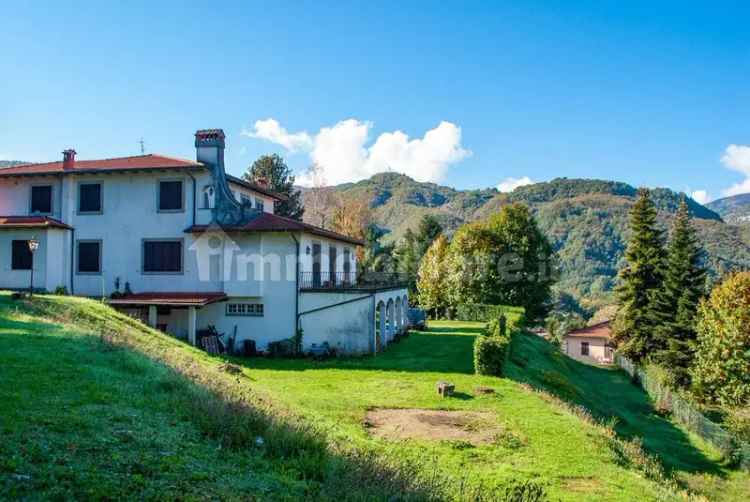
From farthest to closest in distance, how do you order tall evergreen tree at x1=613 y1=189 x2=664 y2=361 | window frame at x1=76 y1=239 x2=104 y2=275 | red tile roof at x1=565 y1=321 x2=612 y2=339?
red tile roof at x1=565 y1=321 x2=612 y2=339 < tall evergreen tree at x1=613 y1=189 x2=664 y2=361 < window frame at x1=76 y1=239 x2=104 y2=275

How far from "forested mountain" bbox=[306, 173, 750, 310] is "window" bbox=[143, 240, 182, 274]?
6908 centimetres

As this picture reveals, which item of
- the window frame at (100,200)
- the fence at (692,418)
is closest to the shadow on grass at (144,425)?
the window frame at (100,200)

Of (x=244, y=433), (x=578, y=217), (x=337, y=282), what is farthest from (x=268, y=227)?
(x=578, y=217)

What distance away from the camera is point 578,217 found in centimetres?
14325

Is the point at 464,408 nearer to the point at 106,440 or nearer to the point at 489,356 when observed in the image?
the point at 489,356

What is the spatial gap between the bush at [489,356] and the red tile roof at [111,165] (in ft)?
47.9

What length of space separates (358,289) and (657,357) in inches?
1060

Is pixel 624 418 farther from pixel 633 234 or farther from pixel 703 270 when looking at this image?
pixel 633 234

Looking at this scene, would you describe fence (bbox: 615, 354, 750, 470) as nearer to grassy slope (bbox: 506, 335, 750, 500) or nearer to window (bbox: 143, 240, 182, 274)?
grassy slope (bbox: 506, 335, 750, 500)

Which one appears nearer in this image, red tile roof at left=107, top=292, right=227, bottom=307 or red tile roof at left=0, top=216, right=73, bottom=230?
red tile roof at left=107, top=292, right=227, bottom=307

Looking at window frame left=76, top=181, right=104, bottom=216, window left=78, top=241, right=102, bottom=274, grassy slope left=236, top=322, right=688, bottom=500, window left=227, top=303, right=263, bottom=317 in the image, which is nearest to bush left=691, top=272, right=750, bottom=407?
grassy slope left=236, top=322, right=688, bottom=500

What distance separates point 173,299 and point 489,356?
43.7 ft

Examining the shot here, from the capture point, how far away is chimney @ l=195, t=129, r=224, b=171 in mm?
25359

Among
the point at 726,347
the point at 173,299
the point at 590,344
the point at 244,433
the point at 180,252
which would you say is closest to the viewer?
the point at 244,433
